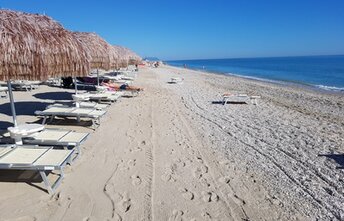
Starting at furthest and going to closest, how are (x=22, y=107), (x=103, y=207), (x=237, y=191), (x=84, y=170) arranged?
(x=22, y=107) < (x=84, y=170) < (x=237, y=191) < (x=103, y=207)

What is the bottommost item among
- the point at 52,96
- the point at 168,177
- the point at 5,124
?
the point at 168,177

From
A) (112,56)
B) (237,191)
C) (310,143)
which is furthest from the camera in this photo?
(112,56)

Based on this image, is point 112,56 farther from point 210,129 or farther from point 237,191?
point 237,191

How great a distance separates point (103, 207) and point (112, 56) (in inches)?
344

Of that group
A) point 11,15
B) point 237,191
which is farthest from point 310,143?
point 11,15

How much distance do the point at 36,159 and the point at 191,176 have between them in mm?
2246

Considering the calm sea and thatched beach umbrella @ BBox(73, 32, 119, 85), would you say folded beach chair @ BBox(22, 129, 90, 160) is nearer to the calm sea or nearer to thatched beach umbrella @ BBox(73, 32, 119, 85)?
thatched beach umbrella @ BBox(73, 32, 119, 85)

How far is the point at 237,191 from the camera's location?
3732 mm

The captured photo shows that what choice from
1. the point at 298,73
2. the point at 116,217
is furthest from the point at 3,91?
the point at 298,73

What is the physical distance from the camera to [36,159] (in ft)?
11.5

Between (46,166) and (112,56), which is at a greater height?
(112,56)

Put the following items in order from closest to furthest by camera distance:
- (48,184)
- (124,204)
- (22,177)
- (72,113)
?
(124,204), (48,184), (22,177), (72,113)

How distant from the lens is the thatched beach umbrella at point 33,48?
3959 millimetres

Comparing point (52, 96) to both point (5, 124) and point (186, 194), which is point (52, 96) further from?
point (186, 194)
